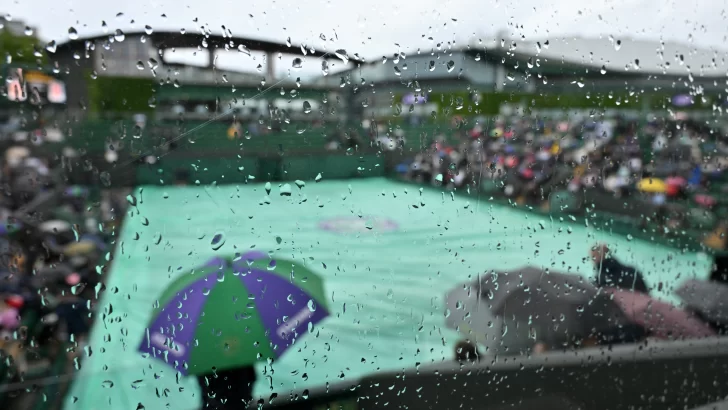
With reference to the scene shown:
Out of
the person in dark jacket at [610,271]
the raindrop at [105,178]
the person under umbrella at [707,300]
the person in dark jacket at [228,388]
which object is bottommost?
the person under umbrella at [707,300]

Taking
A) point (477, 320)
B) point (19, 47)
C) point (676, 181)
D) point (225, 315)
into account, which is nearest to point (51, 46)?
point (19, 47)

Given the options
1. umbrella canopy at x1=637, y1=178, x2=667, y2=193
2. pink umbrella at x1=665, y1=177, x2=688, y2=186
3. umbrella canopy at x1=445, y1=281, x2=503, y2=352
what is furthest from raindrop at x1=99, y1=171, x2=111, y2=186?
pink umbrella at x1=665, y1=177, x2=688, y2=186

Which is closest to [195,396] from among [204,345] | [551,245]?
[204,345]

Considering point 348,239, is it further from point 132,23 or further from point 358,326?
point 132,23

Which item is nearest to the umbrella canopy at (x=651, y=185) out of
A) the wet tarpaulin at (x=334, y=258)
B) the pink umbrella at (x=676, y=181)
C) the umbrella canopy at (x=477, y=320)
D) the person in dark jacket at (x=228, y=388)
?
the pink umbrella at (x=676, y=181)

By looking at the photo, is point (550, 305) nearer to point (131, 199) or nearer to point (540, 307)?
point (540, 307)

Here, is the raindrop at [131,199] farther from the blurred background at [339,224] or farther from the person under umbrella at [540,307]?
the person under umbrella at [540,307]

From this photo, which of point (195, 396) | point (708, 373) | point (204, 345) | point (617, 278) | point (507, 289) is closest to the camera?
point (204, 345)
